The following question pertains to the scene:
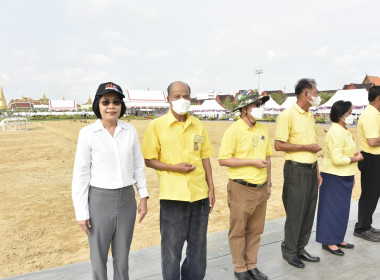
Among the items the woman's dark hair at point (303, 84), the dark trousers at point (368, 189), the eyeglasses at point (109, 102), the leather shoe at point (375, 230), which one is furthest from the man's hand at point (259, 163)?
the leather shoe at point (375, 230)

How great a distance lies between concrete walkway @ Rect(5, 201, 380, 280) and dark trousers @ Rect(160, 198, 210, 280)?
380 mm

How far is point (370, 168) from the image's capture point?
3400 mm

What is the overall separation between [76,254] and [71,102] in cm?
6773

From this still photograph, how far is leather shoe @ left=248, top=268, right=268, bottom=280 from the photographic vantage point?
2.57 meters

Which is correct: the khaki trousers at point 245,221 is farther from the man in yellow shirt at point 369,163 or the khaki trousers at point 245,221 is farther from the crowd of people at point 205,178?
the man in yellow shirt at point 369,163

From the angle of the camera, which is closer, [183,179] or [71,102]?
[183,179]

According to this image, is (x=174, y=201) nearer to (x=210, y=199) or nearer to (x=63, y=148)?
(x=210, y=199)

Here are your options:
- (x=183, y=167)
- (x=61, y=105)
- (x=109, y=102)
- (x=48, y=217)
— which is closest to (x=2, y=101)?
(x=61, y=105)

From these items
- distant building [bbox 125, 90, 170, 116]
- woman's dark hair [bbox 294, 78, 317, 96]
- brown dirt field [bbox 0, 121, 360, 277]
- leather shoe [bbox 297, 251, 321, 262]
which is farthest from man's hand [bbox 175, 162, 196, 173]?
distant building [bbox 125, 90, 170, 116]

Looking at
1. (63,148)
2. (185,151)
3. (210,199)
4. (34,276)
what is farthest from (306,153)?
(63,148)

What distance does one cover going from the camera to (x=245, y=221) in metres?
2.55

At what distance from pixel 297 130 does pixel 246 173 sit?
2.44 feet

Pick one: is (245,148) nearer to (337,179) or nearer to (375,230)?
(337,179)

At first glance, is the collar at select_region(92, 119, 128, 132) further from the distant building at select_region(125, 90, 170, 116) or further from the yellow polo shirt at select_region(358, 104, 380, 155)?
the distant building at select_region(125, 90, 170, 116)
